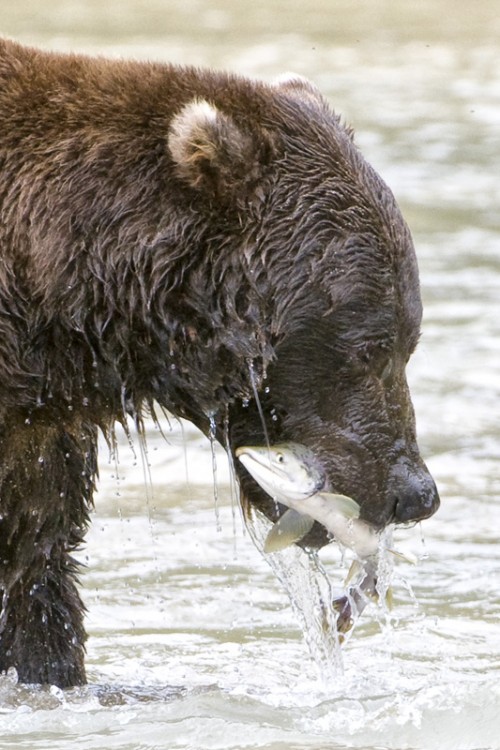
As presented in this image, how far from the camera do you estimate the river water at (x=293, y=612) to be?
5.04m

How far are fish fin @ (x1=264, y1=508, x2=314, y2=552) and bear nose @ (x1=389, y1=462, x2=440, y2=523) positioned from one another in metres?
0.27

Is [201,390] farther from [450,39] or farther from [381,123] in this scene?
[450,39]

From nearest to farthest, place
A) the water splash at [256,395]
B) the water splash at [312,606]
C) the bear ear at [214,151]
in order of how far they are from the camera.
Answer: the bear ear at [214,151]
the water splash at [256,395]
the water splash at [312,606]

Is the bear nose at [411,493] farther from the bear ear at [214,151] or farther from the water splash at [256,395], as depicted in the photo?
the bear ear at [214,151]

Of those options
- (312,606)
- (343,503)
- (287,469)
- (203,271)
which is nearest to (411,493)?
(343,503)

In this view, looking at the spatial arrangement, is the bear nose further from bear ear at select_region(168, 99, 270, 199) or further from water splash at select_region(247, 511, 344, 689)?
bear ear at select_region(168, 99, 270, 199)

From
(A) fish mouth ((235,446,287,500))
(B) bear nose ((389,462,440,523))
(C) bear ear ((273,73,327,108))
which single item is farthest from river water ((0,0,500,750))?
(C) bear ear ((273,73,327,108))

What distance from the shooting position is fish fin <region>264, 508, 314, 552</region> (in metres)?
5.00

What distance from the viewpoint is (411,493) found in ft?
16.1

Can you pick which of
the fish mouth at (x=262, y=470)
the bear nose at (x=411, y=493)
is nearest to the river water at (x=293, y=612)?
the fish mouth at (x=262, y=470)

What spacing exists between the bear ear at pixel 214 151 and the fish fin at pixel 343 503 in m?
0.91

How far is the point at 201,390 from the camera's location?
4855 mm

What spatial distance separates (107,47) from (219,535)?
12.4 m

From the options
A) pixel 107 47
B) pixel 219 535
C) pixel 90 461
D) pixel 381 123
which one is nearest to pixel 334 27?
pixel 107 47
